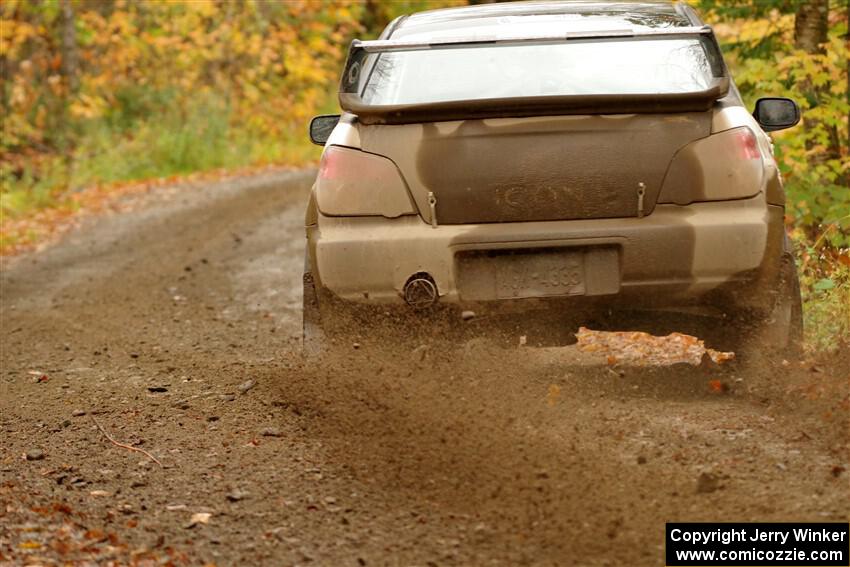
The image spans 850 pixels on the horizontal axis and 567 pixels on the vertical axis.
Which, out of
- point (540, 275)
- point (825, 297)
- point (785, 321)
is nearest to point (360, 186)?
point (540, 275)

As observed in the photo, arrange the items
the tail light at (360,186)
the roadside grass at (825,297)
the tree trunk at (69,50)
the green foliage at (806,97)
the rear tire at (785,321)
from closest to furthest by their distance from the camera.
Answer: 1. the tail light at (360,186)
2. the rear tire at (785,321)
3. the roadside grass at (825,297)
4. the green foliage at (806,97)
5. the tree trunk at (69,50)

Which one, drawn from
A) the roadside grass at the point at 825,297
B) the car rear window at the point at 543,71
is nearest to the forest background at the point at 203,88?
the roadside grass at the point at 825,297

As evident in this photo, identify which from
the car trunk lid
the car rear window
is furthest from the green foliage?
the car trunk lid

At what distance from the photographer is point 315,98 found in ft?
87.8

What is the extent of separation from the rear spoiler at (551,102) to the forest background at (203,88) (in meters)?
3.94

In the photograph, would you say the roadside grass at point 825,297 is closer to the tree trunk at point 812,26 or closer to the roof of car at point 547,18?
the roof of car at point 547,18

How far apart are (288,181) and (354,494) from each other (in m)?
15.0

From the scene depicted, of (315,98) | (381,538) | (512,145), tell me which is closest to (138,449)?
(381,538)

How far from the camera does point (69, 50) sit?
72.5 ft

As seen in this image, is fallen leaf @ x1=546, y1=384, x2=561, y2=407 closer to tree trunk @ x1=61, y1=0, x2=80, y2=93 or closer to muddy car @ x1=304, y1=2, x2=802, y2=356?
muddy car @ x1=304, y1=2, x2=802, y2=356

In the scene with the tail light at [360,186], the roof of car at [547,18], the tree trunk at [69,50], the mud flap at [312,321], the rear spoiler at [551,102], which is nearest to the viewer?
the rear spoiler at [551,102]

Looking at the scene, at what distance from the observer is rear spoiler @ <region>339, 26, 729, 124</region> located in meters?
4.96

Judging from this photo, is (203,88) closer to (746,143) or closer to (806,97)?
(806,97)

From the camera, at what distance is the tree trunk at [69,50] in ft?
72.0
